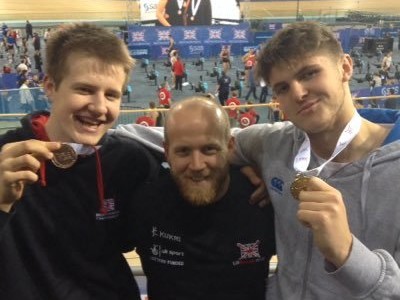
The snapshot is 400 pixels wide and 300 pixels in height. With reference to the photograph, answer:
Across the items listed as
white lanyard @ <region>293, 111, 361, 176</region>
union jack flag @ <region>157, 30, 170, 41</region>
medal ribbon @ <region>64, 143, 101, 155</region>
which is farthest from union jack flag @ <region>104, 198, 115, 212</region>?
union jack flag @ <region>157, 30, 170, 41</region>

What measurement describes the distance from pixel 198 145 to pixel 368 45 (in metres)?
23.0

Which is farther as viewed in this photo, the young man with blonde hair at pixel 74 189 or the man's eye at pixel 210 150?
the man's eye at pixel 210 150

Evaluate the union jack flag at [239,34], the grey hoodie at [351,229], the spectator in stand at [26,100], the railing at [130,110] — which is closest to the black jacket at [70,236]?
the grey hoodie at [351,229]

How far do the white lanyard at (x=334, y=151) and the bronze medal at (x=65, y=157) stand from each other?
35.3 inches

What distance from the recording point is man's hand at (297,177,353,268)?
1455 millimetres

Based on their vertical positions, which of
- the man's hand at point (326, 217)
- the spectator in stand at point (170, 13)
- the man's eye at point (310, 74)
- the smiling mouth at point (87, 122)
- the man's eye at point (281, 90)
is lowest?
the man's hand at point (326, 217)

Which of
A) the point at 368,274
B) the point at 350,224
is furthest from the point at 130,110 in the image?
the point at 368,274

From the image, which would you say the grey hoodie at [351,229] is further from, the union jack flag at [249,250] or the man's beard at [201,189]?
the man's beard at [201,189]

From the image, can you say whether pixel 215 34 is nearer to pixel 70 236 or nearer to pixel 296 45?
pixel 296 45

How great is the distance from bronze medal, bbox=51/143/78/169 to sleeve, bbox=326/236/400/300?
106cm

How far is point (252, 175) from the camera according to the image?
2.17 m

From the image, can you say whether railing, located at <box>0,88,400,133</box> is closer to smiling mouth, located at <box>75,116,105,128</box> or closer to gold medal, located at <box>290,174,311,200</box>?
smiling mouth, located at <box>75,116,105,128</box>

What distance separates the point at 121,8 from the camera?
33562 millimetres

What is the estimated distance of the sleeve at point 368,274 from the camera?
150 cm
